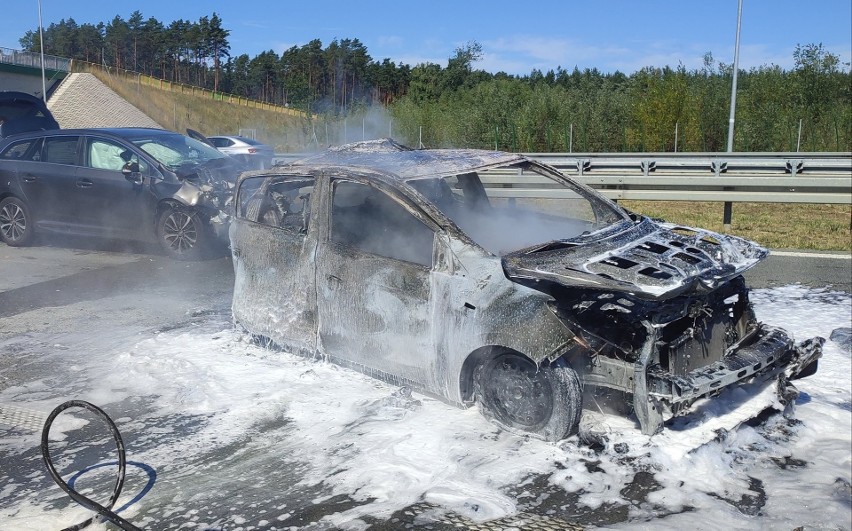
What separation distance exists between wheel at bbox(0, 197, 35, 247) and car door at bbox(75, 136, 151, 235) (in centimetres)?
108

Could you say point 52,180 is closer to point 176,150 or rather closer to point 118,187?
point 118,187

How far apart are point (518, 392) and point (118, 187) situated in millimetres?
7587

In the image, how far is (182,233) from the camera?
1006 centimetres

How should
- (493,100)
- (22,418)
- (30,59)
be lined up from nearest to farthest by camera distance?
(22,418) < (493,100) < (30,59)

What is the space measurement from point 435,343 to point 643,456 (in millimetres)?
1331

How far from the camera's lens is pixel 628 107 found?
1344 inches

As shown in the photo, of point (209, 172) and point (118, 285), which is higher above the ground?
point (209, 172)

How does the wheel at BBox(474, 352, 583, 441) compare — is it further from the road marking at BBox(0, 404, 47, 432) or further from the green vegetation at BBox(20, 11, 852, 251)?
the green vegetation at BBox(20, 11, 852, 251)

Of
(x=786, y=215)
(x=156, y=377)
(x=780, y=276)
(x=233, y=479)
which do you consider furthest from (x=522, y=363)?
(x=786, y=215)

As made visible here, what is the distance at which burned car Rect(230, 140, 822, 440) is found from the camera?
13.6 feet

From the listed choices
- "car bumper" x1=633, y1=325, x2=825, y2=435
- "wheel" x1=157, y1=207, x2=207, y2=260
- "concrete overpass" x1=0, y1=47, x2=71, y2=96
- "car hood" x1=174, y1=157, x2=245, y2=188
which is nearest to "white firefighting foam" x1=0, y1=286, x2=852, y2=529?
"car bumper" x1=633, y1=325, x2=825, y2=435

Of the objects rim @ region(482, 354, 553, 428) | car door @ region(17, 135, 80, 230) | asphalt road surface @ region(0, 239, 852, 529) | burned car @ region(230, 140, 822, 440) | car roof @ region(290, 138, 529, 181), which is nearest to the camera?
burned car @ region(230, 140, 822, 440)

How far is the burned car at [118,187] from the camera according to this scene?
10.0 metres

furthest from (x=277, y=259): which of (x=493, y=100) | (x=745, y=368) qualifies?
(x=493, y=100)
